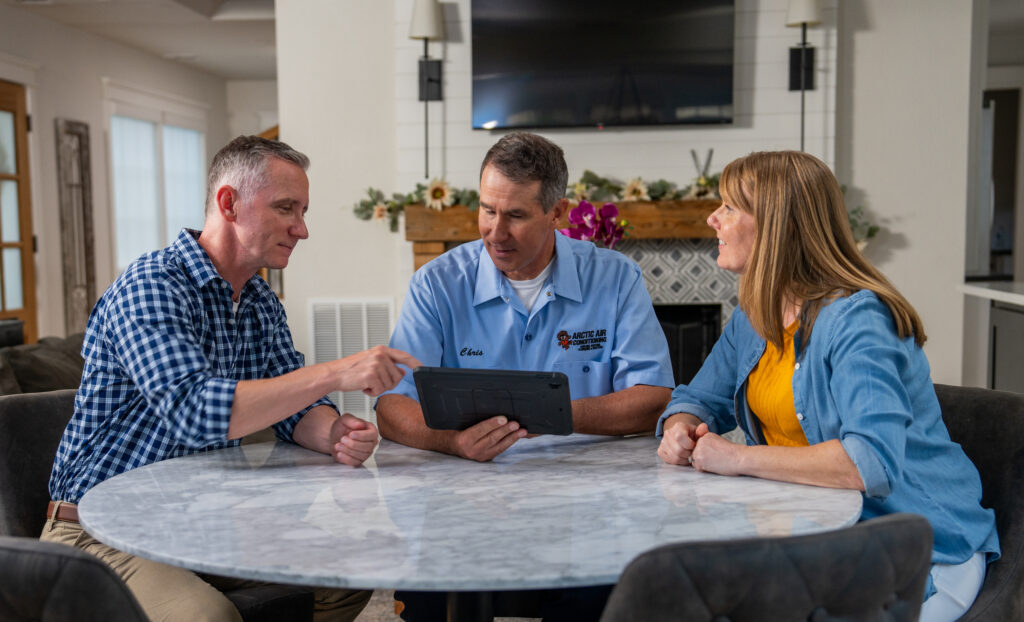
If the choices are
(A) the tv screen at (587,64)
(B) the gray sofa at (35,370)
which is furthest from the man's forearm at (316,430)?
(A) the tv screen at (587,64)

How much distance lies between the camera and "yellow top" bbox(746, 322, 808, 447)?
1580 mm

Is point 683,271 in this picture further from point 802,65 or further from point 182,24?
point 182,24

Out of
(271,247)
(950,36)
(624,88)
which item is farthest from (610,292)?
(950,36)

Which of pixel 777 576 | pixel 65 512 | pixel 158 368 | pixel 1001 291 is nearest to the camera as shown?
pixel 777 576

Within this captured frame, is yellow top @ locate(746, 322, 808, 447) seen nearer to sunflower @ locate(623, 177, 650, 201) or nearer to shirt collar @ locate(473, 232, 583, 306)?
shirt collar @ locate(473, 232, 583, 306)

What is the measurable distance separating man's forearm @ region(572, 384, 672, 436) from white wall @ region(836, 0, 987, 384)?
3.14 meters

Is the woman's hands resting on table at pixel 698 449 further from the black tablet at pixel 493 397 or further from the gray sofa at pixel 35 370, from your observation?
the gray sofa at pixel 35 370

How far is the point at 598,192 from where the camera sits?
450 centimetres

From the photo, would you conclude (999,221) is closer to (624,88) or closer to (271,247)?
(624,88)

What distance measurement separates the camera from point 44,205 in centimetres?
671

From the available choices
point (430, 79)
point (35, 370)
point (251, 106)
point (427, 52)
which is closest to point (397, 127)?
point (430, 79)

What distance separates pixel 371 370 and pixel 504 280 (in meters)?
0.58

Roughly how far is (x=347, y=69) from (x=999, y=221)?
659 centimetres

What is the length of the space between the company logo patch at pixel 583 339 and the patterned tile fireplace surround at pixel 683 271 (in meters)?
2.55
